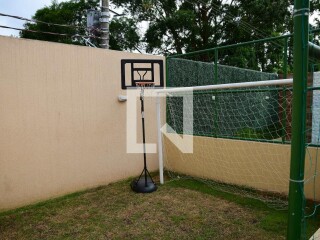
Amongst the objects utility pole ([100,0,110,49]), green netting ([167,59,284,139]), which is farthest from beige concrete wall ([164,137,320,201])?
utility pole ([100,0,110,49])

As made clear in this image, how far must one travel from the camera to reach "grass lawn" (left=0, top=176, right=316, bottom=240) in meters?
2.87

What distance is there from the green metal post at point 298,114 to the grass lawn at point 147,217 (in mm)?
1458

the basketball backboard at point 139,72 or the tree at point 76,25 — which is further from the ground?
the tree at point 76,25

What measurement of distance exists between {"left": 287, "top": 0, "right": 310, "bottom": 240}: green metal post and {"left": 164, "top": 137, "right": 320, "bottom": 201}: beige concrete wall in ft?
7.56

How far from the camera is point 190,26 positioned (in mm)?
12703

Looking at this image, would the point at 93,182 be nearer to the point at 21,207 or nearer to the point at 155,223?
the point at 21,207

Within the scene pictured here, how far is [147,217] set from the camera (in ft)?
10.7

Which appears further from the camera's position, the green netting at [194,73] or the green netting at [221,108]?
the green netting at [194,73]

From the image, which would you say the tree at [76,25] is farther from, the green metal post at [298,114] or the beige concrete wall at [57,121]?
the green metal post at [298,114]

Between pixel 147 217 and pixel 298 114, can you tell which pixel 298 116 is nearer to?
pixel 298 114

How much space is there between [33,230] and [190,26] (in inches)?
453

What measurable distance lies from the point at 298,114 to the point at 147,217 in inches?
93.0

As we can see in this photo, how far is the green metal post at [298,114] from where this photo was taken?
1376 mm

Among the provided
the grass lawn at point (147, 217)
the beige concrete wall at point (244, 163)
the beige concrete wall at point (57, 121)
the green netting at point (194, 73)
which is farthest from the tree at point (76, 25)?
the grass lawn at point (147, 217)
